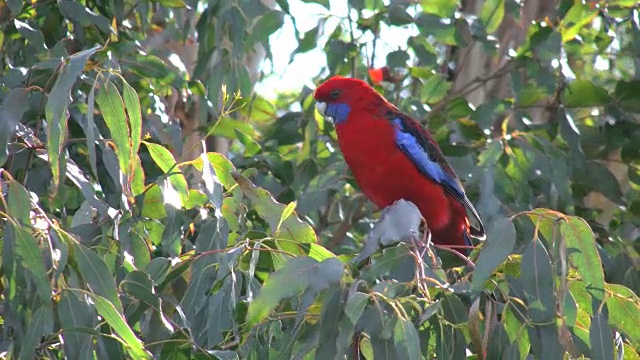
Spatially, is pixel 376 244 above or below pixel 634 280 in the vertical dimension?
above

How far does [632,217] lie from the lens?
4062mm

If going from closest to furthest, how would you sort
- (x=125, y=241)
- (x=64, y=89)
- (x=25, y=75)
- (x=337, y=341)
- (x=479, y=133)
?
(x=337, y=341) → (x=64, y=89) → (x=125, y=241) → (x=25, y=75) → (x=479, y=133)

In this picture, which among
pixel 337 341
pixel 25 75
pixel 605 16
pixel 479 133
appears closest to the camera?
pixel 337 341

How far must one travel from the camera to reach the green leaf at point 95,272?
1833 mm

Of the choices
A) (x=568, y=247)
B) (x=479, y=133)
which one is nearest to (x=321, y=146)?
(x=479, y=133)

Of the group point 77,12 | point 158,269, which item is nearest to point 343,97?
point 77,12

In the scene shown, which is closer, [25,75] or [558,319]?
[558,319]

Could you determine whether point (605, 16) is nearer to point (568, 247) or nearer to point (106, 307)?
point (568, 247)

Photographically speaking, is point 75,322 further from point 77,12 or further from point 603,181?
point 603,181

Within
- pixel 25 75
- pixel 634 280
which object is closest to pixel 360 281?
pixel 25 75

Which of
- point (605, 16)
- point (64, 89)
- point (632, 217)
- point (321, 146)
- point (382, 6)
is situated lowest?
point (632, 217)

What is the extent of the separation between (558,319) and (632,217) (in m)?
2.30

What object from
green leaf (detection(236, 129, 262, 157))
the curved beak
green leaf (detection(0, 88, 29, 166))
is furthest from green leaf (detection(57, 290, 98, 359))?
the curved beak

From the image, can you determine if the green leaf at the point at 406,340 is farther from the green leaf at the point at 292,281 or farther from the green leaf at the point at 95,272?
the green leaf at the point at 95,272
